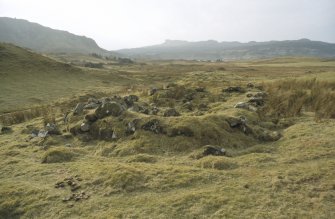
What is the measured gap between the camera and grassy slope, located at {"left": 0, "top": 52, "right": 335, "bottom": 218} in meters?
9.53

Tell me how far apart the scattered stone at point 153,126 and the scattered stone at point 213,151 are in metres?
2.63

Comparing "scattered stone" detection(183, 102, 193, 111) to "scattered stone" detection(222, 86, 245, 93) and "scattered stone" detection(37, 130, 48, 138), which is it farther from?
"scattered stone" detection(37, 130, 48, 138)

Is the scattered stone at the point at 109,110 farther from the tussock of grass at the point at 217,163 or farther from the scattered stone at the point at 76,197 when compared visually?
the scattered stone at the point at 76,197

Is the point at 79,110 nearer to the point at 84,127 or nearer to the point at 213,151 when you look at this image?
the point at 84,127

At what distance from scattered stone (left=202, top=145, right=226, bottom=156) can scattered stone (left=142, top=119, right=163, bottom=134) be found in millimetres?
2629

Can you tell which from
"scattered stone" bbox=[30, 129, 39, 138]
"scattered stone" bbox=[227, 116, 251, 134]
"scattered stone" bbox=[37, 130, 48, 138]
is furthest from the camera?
"scattered stone" bbox=[30, 129, 39, 138]

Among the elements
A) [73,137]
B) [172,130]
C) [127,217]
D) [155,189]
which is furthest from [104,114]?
[127,217]

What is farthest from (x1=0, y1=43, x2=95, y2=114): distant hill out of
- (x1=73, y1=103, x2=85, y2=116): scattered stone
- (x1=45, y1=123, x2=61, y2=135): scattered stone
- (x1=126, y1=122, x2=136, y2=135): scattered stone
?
(x1=126, y1=122, x2=136, y2=135): scattered stone

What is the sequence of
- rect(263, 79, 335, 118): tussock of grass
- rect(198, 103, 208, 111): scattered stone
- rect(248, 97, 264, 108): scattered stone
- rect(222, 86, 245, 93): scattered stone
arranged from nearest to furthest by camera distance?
rect(263, 79, 335, 118): tussock of grass, rect(248, 97, 264, 108): scattered stone, rect(198, 103, 208, 111): scattered stone, rect(222, 86, 245, 93): scattered stone

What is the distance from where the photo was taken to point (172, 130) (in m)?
15.1

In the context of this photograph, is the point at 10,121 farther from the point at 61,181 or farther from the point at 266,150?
the point at 266,150

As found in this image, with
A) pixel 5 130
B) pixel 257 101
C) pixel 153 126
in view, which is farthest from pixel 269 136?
pixel 5 130

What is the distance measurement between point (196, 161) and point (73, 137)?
23.7 ft

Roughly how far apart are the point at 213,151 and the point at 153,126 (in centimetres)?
332
